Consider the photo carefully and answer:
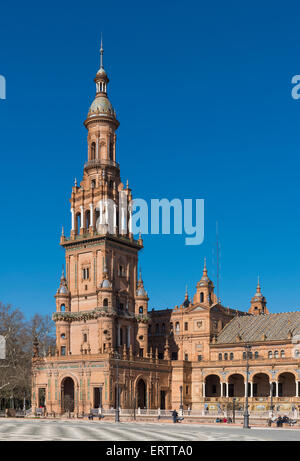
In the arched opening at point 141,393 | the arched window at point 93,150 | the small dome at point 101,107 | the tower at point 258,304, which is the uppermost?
the small dome at point 101,107

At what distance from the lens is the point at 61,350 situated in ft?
341

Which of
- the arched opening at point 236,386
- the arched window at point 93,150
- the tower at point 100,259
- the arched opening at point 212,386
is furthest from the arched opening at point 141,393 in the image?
the arched window at point 93,150

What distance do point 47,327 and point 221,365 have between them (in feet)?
112

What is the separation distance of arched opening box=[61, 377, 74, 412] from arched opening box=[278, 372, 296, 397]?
30.5 meters

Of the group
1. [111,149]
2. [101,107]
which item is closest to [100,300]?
[111,149]

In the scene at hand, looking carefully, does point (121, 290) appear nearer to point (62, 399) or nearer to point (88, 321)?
point (88, 321)

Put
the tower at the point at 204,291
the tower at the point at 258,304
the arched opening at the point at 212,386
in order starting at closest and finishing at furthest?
the arched opening at the point at 212,386, the tower at the point at 204,291, the tower at the point at 258,304

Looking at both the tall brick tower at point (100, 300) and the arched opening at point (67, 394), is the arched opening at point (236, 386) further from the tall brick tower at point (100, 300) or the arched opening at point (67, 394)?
the arched opening at point (67, 394)

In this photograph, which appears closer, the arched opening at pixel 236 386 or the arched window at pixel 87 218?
the arched opening at pixel 236 386

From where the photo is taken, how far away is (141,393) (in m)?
103

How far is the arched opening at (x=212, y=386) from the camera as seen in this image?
109812 millimetres

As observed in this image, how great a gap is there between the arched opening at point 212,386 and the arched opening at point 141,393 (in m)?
11.6
